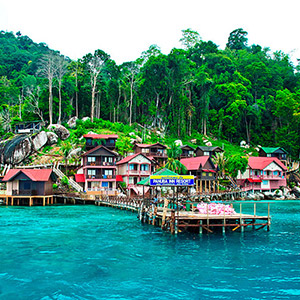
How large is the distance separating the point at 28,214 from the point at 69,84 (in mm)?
54589

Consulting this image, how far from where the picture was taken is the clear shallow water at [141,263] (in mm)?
17047

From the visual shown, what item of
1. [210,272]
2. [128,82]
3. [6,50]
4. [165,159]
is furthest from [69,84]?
[6,50]

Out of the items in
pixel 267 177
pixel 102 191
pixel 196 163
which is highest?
pixel 196 163

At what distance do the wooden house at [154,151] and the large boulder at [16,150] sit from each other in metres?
23.0

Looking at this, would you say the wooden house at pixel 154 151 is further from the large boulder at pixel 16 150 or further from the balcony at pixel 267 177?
the large boulder at pixel 16 150

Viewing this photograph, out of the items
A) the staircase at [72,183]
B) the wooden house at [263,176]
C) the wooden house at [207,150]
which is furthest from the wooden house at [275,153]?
the staircase at [72,183]

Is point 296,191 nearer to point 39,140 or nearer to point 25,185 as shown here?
point 39,140

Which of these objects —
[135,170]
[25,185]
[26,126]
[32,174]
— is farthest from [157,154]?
[26,126]

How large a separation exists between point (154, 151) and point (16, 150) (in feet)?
95.9

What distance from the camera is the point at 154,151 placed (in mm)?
76562

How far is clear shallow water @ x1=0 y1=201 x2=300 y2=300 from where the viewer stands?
55.9ft

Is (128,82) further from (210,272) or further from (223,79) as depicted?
(210,272)

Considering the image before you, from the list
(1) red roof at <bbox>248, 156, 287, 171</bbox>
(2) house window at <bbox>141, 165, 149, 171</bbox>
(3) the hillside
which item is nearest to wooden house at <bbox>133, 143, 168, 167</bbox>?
(2) house window at <bbox>141, 165, 149, 171</bbox>

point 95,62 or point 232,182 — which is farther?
point 95,62
